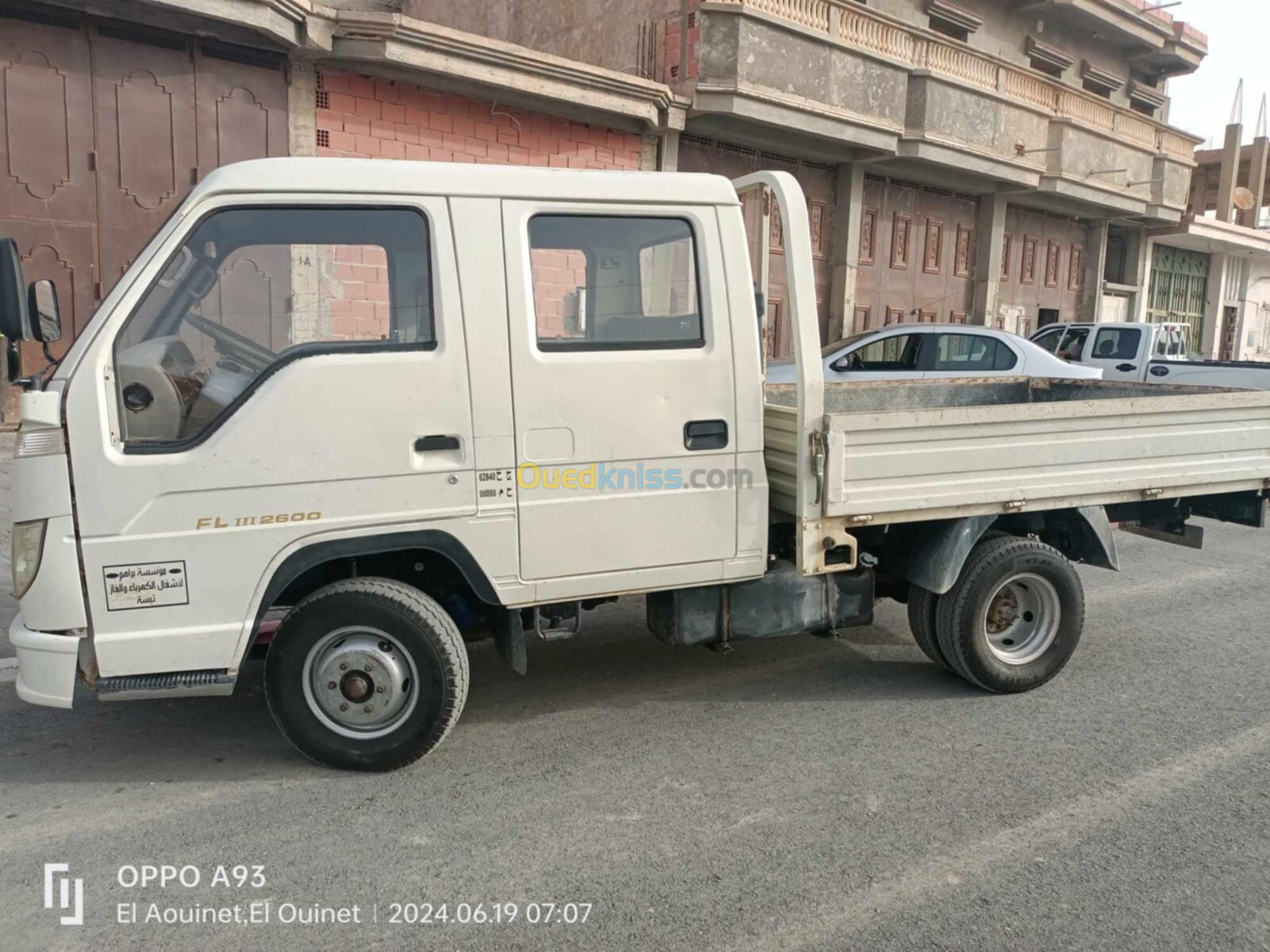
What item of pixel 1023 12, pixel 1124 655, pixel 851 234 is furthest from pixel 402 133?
pixel 1023 12

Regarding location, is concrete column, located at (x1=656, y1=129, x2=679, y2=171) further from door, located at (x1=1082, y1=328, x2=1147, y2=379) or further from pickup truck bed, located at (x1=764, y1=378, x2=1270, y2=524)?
pickup truck bed, located at (x1=764, y1=378, x2=1270, y2=524)

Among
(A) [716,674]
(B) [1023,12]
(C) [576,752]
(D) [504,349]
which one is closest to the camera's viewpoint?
→ (D) [504,349]

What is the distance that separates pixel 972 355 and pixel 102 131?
968cm

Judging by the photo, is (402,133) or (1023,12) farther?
(1023,12)

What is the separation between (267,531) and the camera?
3422 mm

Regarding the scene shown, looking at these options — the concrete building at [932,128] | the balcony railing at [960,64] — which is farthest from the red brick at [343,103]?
the balcony railing at [960,64]

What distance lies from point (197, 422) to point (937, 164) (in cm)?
1597

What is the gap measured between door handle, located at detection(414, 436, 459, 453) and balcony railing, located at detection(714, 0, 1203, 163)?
37.6 feet

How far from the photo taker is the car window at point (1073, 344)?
14.7m

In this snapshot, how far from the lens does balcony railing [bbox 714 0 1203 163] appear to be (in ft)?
46.2

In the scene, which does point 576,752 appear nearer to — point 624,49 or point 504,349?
point 504,349

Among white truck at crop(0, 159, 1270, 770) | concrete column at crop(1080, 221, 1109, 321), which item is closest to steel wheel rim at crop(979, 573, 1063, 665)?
white truck at crop(0, 159, 1270, 770)
